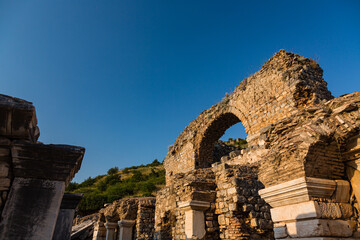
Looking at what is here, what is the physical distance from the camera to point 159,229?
773 cm

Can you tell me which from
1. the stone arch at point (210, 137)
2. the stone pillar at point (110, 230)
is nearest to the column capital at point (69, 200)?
the stone pillar at point (110, 230)

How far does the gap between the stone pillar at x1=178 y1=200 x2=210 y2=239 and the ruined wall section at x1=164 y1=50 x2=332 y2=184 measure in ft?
14.0

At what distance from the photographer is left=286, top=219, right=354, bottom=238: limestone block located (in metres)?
2.80

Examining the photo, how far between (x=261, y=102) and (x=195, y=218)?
572cm

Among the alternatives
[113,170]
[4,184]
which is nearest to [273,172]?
[4,184]

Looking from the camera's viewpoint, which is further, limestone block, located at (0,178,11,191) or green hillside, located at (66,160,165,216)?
green hillside, located at (66,160,165,216)

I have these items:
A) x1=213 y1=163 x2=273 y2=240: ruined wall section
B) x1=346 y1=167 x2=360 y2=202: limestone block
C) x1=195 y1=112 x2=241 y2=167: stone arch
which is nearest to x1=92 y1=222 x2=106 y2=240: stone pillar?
x1=195 y1=112 x2=241 y2=167: stone arch

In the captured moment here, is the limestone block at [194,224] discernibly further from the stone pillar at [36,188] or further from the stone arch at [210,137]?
the stone arch at [210,137]

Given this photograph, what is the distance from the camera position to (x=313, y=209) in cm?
289

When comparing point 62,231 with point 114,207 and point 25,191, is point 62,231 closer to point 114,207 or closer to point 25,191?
point 25,191

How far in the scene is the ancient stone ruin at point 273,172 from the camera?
309 cm

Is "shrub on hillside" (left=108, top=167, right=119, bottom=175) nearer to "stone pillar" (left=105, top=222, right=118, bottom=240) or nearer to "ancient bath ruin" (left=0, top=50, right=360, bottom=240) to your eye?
"stone pillar" (left=105, top=222, right=118, bottom=240)

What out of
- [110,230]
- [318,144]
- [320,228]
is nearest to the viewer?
[320,228]

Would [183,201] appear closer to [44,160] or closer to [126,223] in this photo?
[44,160]
